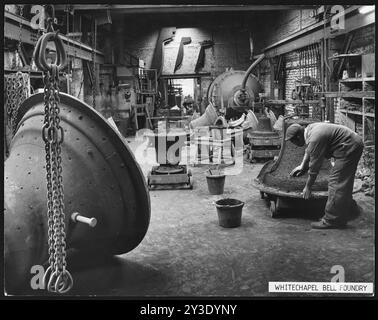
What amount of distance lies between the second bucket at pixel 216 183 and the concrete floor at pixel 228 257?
0.90m

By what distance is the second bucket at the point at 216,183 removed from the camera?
6.83 m

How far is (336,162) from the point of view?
16.9ft

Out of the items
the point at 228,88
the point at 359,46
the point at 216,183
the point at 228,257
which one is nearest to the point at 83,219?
the point at 228,257

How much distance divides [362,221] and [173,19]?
16.0 meters

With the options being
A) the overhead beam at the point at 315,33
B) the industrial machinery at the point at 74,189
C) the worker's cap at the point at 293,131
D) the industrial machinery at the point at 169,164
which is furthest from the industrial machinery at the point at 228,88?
the industrial machinery at the point at 74,189

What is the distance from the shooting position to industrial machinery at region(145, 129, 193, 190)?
7.41 meters

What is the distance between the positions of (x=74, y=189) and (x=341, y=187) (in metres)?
3.38

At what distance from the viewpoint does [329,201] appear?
517 cm

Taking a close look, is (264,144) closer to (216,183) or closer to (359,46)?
(359,46)

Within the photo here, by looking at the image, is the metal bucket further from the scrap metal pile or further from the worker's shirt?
the scrap metal pile

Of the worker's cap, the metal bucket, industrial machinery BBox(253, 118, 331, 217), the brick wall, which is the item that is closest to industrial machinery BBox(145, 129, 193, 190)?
industrial machinery BBox(253, 118, 331, 217)

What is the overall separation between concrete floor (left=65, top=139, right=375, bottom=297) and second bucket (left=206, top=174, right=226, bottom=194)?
905 millimetres

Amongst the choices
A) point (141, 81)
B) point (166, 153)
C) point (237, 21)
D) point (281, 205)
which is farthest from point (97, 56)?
point (281, 205)

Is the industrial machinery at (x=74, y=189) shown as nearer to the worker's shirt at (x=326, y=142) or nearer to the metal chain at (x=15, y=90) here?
the metal chain at (x=15, y=90)
